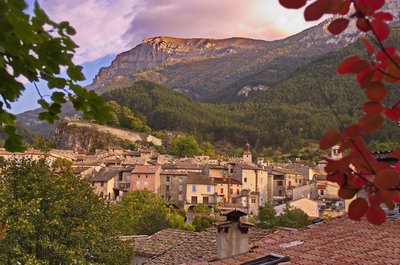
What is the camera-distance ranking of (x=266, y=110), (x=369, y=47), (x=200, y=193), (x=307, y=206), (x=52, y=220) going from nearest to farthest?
(x=369, y=47)
(x=52, y=220)
(x=307, y=206)
(x=200, y=193)
(x=266, y=110)

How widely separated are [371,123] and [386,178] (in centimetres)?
17

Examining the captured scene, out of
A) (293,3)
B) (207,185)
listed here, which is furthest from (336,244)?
(207,185)

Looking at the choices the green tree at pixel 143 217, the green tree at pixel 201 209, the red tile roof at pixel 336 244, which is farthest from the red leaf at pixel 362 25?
the green tree at pixel 201 209

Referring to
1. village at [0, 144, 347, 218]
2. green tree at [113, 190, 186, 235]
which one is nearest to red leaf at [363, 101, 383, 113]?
green tree at [113, 190, 186, 235]

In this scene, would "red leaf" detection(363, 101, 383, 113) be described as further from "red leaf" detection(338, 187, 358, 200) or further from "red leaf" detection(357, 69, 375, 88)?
"red leaf" detection(338, 187, 358, 200)

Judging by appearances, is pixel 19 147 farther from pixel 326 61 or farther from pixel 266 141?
pixel 326 61

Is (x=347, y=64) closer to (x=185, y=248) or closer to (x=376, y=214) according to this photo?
(x=376, y=214)

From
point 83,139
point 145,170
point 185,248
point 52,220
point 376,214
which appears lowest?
point 185,248

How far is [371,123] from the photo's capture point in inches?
59.3

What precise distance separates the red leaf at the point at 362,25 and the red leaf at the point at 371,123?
0.82 feet

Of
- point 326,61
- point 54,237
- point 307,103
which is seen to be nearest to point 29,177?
point 54,237

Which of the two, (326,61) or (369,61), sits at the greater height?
(326,61)

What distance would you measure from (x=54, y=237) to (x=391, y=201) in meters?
15.3

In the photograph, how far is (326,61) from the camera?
167250 millimetres
